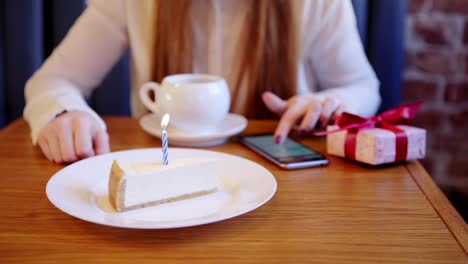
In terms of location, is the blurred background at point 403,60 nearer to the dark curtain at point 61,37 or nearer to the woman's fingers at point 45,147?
the dark curtain at point 61,37

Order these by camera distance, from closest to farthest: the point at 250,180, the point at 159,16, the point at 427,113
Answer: the point at 250,180
the point at 159,16
the point at 427,113

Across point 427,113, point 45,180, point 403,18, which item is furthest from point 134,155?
point 427,113

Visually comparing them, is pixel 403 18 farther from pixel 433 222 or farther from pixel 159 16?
pixel 433 222

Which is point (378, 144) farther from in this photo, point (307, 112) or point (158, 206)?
point (158, 206)

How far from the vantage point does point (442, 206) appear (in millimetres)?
627

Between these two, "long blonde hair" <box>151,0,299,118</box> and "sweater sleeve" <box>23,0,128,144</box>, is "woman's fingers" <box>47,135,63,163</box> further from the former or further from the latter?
"long blonde hair" <box>151,0,299,118</box>

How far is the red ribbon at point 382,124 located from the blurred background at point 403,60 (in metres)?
0.65

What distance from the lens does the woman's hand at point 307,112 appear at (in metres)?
0.89

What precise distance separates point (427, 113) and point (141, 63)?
867 millimetres

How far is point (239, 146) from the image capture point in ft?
2.78

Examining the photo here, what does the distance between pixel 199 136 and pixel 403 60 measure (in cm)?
94

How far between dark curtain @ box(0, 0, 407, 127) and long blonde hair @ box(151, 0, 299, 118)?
0.39m

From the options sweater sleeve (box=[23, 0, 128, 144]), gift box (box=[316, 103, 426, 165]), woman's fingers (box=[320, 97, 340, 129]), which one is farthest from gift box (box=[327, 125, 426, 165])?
sweater sleeve (box=[23, 0, 128, 144])

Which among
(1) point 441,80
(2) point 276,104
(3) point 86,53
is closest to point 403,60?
(1) point 441,80
